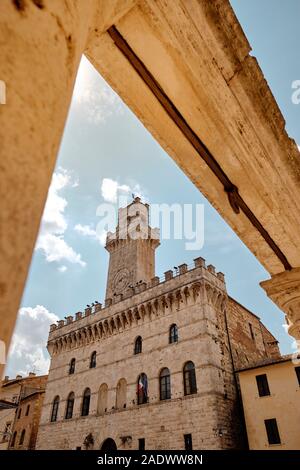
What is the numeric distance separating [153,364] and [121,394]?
3354 mm

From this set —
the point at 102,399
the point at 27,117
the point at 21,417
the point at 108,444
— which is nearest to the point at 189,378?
the point at 108,444

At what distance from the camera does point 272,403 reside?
16.2 meters

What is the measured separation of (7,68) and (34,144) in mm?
175

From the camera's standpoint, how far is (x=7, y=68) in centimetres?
75

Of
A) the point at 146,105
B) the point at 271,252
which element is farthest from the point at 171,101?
the point at 271,252

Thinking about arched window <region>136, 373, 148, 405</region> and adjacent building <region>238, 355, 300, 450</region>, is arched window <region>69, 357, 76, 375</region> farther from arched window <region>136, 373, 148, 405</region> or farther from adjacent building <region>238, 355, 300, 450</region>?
adjacent building <region>238, 355, 300, 450</region>

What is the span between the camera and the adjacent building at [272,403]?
15141 millimetres

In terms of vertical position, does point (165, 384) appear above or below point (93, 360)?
below

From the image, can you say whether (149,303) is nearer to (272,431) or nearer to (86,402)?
(86,402)

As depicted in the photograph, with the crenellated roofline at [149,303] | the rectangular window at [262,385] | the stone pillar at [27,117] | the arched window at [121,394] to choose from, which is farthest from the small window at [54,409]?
the stone pillar at [27,117]

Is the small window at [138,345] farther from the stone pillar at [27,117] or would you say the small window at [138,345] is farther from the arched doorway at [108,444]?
the stone pillar at [27,117]

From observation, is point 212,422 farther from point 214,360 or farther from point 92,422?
point 92,422

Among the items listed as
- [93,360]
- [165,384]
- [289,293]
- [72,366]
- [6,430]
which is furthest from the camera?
[6,430]
